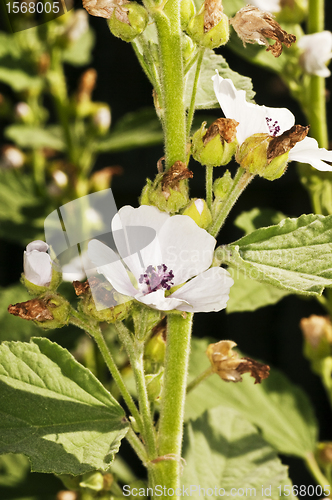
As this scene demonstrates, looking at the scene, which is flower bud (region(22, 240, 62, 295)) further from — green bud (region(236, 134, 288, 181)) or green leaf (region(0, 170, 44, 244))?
green leaf (region(0, 170, 44, 244))

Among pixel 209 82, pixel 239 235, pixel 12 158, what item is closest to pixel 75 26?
pixel 12 158

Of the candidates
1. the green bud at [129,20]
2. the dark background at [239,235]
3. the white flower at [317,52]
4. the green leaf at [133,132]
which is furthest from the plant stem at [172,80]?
the dark background at [239,235]

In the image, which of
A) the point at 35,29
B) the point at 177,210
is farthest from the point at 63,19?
the point at 177,210

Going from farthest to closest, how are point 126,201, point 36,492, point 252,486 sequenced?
point 126,201 < point 36,492 < point 252,486

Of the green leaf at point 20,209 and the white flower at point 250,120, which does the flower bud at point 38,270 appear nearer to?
the white flower at point 250,120

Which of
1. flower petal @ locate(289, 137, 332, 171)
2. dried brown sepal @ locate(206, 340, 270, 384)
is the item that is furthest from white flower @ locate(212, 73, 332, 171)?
dried brown sepal @ locate(206, 340, 270, 384)

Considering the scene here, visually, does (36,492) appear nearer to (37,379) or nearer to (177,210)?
(37,379)

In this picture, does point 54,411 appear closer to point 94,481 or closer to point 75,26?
point 94,481
